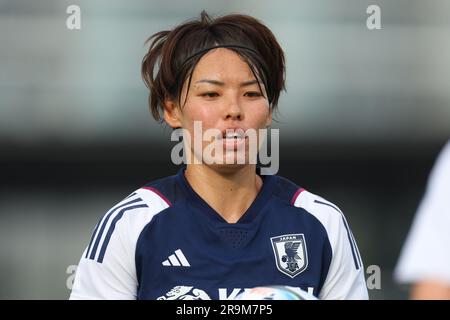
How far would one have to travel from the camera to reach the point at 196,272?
7.57 feet

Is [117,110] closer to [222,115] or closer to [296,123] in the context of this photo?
[296,123]

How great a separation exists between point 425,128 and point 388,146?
0.25 m

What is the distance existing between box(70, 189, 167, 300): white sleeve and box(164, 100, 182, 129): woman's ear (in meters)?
0.31

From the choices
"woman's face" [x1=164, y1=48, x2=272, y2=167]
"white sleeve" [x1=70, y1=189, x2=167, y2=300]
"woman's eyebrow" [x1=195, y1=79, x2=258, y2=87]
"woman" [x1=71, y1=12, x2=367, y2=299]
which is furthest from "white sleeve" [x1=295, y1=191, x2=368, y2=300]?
"white sleeve" [x1=70, y1=189, x2=167, y2=300]

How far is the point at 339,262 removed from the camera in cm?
237

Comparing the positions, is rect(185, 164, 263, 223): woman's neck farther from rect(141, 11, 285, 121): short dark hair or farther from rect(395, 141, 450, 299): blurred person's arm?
rect(395, 141, 450, 299): blurred person's arm

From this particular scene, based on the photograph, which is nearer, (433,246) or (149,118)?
(433,246)

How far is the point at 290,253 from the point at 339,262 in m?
0.14

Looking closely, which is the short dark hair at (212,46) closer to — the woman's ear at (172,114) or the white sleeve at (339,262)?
the woman's ear at (172,114)

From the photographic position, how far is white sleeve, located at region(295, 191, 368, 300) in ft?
7.76

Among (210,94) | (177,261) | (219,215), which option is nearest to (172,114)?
(210,94)

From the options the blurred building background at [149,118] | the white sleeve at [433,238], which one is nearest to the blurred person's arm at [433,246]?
the white sleeve at [433,238]

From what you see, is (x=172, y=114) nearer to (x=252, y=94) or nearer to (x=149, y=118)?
(x=252, y=94)
